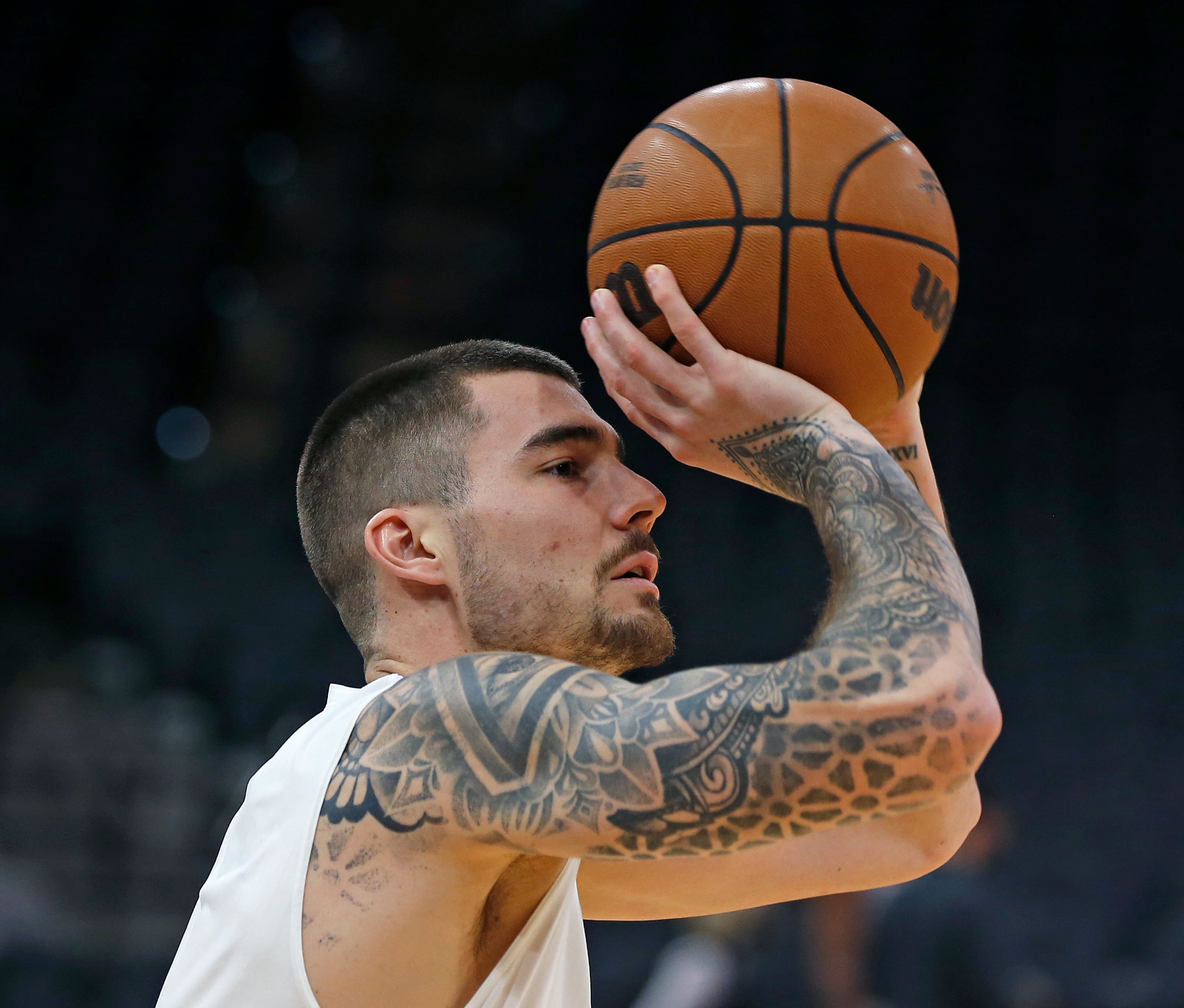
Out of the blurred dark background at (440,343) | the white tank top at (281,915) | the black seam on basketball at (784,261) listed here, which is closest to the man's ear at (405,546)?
the white tank top at (281,915)

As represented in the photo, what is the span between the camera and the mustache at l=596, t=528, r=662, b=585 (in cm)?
189

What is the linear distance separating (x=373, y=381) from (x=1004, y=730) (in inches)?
190

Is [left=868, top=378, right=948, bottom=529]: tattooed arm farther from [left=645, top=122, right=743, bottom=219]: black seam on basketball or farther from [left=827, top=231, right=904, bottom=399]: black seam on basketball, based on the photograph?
Answer: [left=645, top=122, right=743, bottom=219]: black seam on basketball

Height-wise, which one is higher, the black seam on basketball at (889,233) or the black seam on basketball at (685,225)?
the black seam on basketball at (685,225)

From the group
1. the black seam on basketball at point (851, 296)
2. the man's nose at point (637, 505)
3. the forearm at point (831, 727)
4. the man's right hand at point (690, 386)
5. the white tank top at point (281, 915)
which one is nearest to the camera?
the forearm at point (831, 727)

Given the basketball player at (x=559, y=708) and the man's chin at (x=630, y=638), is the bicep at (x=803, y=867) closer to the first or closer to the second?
the basketball player at (x=559, y=708)

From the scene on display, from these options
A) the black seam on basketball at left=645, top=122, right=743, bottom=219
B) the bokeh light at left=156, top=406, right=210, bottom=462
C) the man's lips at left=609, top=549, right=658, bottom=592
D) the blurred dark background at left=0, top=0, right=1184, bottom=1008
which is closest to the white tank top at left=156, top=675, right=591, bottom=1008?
the man's lips at left=609, top=549, right=658, bottom=592

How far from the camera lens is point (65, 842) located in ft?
17.8

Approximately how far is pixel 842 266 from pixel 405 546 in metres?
0.81

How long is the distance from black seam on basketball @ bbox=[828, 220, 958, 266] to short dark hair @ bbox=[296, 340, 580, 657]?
56 centimetres

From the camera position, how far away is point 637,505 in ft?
6.38

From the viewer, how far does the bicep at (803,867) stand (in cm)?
204

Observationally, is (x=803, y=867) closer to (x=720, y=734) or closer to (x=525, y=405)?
(x=720, y=734)

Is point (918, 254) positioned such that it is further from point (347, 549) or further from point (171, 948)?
point (171, 948)
